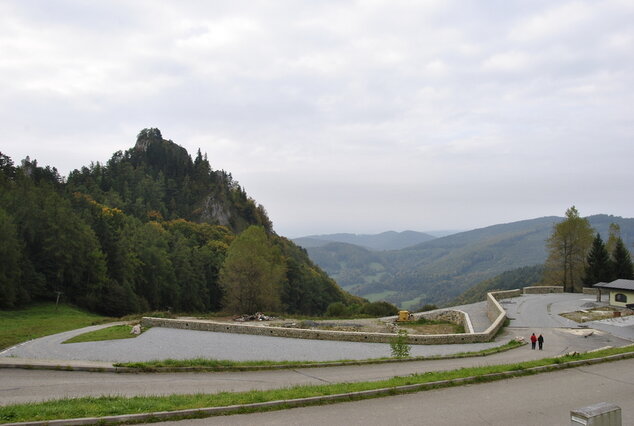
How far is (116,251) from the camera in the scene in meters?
49.2

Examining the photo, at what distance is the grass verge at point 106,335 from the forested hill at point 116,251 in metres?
14.4

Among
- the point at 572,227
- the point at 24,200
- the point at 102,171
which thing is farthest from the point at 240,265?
the point at 102,171

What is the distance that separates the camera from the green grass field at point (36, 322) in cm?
2217

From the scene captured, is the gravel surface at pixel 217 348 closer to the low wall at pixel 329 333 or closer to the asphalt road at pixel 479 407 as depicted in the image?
the low wall at pixel 329 333

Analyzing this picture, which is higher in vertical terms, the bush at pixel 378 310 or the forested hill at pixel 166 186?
the forested hill at pixel 166 186

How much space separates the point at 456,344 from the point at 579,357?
7.95m

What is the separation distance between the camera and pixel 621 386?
1202cm

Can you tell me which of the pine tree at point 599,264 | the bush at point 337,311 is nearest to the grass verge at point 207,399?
the bush at point 337,311

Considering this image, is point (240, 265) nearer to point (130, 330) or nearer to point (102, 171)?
point (130, 330)

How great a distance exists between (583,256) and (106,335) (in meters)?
57.2

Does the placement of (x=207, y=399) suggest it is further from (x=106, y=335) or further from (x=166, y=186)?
(x=166, y=186)

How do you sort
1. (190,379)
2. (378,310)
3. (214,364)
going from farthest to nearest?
(378,310), (214,364), (190,379)

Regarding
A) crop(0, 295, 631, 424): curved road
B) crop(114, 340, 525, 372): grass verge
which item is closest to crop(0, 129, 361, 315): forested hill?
crop(0, 295, 631, 424): curved road

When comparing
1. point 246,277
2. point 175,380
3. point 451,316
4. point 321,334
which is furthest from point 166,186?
point 175,380
